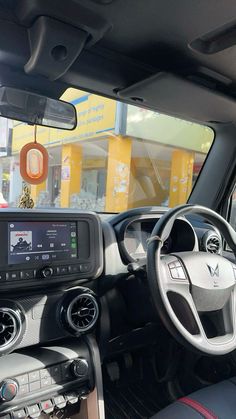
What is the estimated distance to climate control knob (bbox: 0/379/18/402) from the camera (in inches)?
52.2

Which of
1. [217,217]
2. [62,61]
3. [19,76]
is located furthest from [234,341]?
[19,76]

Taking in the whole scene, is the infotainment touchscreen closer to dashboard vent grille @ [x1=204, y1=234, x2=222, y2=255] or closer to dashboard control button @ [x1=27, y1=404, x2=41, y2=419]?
dashboard control button @ [x1=27, y1=404, x2=41, y2=419]

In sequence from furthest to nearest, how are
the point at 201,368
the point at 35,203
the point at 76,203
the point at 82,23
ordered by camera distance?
the point at 76,203 → the point at 201,368 → the point at 35,203 → the point at 82,23

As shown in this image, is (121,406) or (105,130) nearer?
(121,406)

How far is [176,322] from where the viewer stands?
4.14 feet

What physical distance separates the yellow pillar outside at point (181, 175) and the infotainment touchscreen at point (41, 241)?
136 centimetres

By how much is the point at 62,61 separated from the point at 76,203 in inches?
37.2

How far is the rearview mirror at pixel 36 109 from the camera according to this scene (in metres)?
1.70

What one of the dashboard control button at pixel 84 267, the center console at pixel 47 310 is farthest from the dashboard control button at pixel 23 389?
the dashboard control button at pixel 84 267

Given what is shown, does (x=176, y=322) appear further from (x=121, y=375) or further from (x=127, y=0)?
(x=127, y=0)

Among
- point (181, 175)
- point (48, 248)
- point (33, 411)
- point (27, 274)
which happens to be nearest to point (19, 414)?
point (33, 411)

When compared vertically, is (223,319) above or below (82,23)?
below

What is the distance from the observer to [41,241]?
1.53 metres

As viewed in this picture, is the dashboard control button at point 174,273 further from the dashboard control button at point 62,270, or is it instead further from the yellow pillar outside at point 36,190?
the yellow pillar outside at point 36,190
